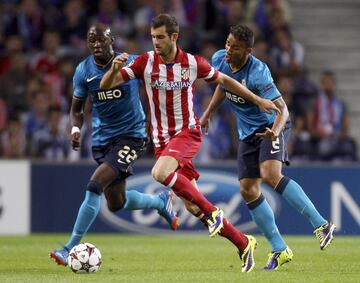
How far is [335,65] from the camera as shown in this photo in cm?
1955

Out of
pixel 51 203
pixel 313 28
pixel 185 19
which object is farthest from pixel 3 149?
pixel 313 28

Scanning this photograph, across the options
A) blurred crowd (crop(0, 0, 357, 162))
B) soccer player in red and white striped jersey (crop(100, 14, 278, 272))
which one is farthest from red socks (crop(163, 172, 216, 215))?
blurred crowd (crop(0, 0, 357, 162))

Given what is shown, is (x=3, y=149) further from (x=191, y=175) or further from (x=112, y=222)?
(x=191, y=175)

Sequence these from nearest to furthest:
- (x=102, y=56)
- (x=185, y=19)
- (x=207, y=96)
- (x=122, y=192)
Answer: (x=102, y=56) < (x=122, y=192) < (x=207, y=96) < (x=185, y=19)

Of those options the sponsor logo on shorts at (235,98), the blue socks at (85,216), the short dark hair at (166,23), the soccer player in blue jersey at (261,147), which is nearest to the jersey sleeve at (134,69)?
the short dark hair at (166,23)

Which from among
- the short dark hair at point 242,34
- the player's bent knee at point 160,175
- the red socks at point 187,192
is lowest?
the red socks at point 187,192

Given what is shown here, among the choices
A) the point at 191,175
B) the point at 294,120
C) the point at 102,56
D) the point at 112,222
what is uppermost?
the point at 102,56

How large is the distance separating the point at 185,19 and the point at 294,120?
2.96 metres

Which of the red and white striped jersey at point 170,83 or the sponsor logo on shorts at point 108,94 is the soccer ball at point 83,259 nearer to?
the red and white striped jersey at point 170,83

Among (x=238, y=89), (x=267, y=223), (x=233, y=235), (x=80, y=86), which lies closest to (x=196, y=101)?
(x=80, y=86)

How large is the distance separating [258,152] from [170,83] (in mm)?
1103

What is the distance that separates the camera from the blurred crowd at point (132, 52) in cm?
1614

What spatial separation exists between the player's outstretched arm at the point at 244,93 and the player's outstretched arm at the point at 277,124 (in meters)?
0.18

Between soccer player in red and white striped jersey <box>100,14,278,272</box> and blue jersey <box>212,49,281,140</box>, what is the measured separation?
426 millimetres
